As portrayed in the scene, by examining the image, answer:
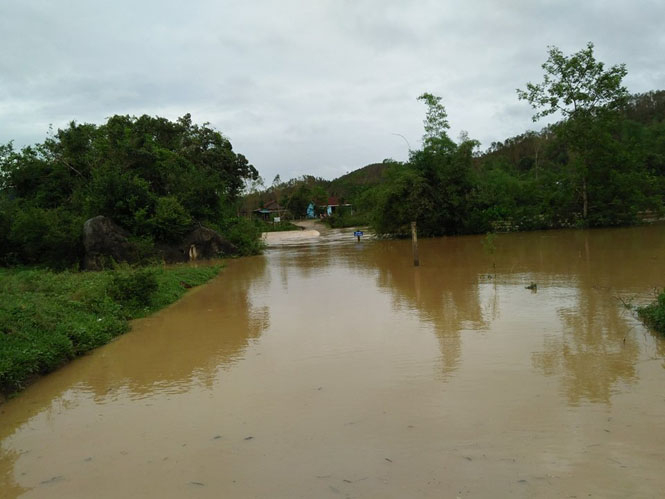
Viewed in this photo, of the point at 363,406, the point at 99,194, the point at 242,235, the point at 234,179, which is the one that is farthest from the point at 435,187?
the point at 363,406

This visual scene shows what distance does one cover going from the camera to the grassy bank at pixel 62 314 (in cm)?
685

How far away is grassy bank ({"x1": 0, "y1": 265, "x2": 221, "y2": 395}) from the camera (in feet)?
22.5

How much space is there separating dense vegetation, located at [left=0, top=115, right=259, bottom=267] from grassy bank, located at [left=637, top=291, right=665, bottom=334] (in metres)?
18.2

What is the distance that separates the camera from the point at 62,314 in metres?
8.84

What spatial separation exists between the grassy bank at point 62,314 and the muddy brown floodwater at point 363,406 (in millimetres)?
273

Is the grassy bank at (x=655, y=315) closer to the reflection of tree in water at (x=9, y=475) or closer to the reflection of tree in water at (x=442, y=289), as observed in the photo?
the reflection of tree in water at (x=442, y=289)

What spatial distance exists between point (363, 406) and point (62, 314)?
6063 millimetres

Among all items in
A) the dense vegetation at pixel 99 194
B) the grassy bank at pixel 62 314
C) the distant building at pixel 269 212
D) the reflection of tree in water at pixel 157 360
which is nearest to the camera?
the reflection of tree in water at pixel 157 360

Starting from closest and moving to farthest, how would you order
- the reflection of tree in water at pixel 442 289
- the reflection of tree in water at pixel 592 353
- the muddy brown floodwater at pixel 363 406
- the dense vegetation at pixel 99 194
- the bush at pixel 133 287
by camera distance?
the muddy brown floodwater at pixel 363 406, the reflection of tree in water at pixel 592 353, the reflection of tree in water at pixel 442 289, the bush at pixel 133 287, the dense vegetation at pixel 99 194

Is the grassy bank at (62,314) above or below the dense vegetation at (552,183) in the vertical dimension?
below

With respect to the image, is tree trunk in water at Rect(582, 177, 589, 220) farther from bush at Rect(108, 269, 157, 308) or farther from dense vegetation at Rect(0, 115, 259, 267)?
bush at Rect(108, 269, 157, 308)

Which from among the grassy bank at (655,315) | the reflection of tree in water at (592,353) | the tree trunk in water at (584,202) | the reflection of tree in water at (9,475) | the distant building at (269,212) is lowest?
the reflection of tree in water at (9,475)

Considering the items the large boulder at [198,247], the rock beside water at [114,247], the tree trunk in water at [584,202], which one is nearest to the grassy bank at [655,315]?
the rock beside water at [114,247]

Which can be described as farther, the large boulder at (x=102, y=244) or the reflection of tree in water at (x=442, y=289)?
the large boulder at (x=102, y=244)
